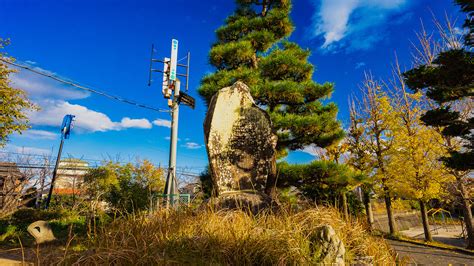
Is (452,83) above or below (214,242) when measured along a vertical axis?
above

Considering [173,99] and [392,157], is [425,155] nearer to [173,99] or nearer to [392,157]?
[392,157]

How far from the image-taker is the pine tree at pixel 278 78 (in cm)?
611

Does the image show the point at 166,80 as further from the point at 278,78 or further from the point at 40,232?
the point at 40,232

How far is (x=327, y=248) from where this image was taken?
2.24m

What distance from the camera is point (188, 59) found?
10.1 metres

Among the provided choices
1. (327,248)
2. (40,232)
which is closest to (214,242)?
(327,248)

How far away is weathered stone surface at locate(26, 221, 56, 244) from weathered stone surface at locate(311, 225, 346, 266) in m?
4.83

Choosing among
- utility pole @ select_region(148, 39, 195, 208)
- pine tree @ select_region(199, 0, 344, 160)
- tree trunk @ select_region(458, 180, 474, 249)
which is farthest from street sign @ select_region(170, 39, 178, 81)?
tree trunk @ select_region(458, 180, 474, 249)

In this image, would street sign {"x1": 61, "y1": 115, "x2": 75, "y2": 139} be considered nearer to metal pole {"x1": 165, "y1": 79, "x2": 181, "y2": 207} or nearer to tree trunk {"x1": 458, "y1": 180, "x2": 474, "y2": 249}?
metal pole {"x1": 165, "y1": 79, "x2": 181, "y2": 207}

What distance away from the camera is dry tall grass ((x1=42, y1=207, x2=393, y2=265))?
7.06 ft

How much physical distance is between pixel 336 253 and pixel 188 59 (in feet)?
29.6

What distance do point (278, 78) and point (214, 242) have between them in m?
5.27

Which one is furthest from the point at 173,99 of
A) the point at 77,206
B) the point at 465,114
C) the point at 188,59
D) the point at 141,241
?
the point at 465,114

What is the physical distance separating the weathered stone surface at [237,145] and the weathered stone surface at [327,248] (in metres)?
2.24
